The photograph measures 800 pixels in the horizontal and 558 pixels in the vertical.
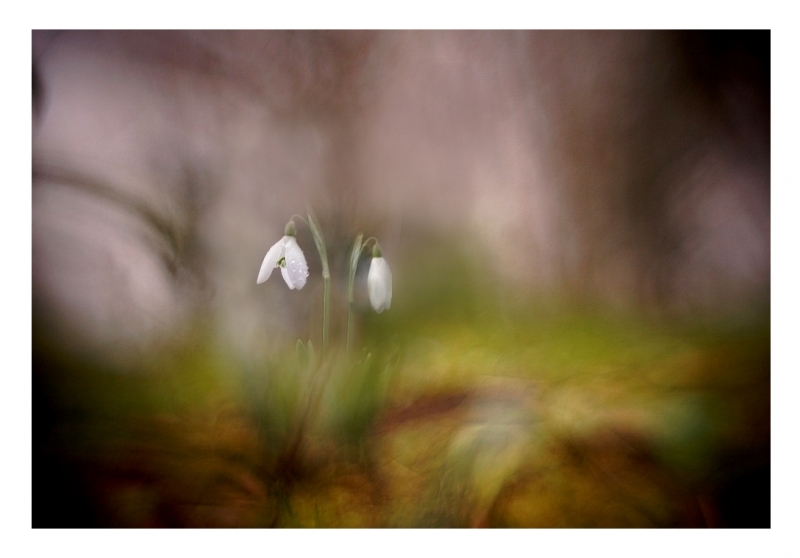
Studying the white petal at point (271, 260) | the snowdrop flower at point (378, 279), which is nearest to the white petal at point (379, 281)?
the snowdrop flower at point (378, 279)

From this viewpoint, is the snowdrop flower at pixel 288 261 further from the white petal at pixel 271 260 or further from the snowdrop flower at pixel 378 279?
the snowdrop flower at pixel 378 279

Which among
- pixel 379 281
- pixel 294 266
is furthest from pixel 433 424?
pixel 294 266

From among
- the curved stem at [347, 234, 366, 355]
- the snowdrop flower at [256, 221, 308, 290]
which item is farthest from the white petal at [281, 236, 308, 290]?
the curved stem at [347, 234, 366, 355]

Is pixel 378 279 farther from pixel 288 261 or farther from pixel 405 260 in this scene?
pixel 288 261

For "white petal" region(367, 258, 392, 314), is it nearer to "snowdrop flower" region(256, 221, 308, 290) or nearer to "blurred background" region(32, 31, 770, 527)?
"blurred background" region(32, 31, 770, 527)

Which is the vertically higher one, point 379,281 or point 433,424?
point 379,281
